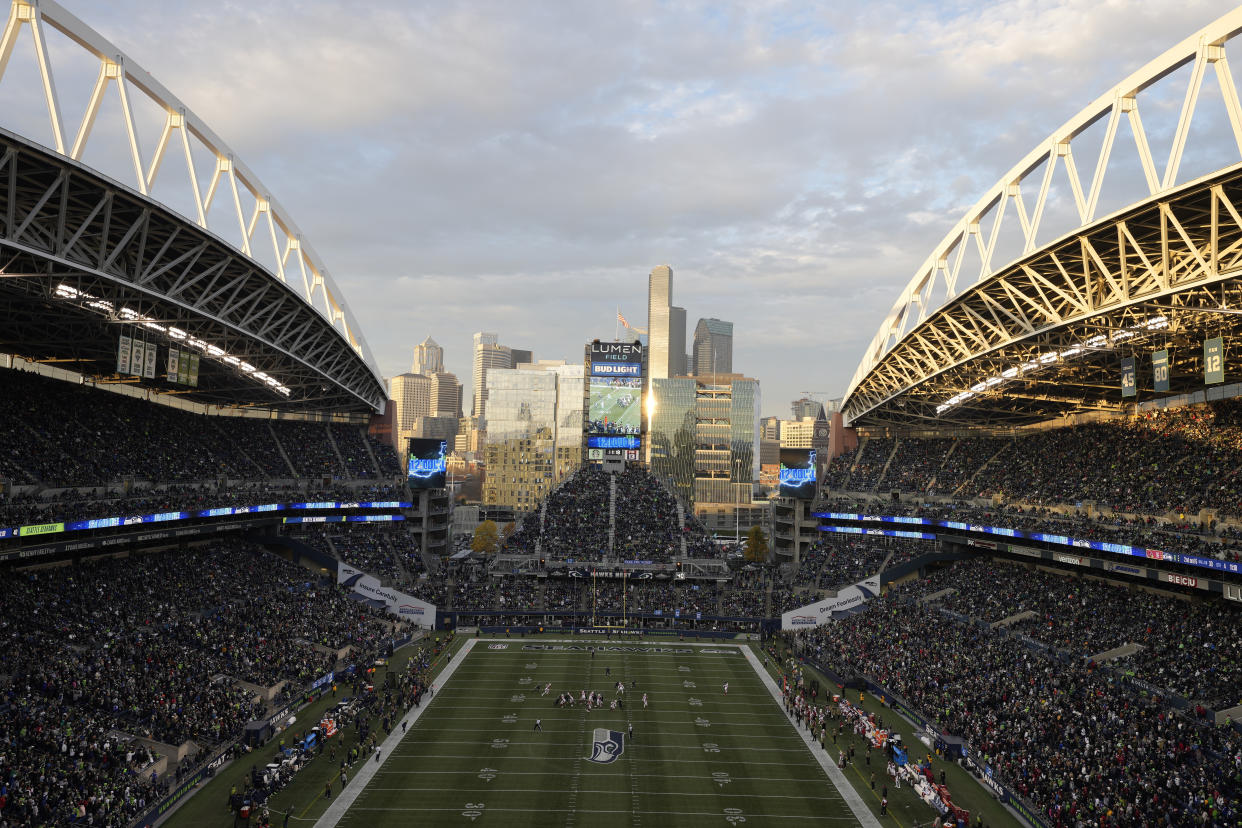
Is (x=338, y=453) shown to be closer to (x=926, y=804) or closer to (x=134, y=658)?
(x=134, y=658)

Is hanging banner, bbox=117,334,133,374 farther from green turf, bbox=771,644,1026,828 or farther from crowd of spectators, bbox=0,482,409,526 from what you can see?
green turf, bbox=771,644,1026,828

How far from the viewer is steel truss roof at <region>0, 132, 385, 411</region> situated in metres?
26.6

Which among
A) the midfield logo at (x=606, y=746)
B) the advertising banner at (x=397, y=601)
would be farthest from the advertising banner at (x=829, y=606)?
the advertising banner at (x=397, y=601)

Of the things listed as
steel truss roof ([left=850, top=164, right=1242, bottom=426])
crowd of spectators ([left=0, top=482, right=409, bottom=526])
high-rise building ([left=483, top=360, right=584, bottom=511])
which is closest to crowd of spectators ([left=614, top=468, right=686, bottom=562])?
crowd of spectators ([left=0, top=482, right=409, bottom=526])

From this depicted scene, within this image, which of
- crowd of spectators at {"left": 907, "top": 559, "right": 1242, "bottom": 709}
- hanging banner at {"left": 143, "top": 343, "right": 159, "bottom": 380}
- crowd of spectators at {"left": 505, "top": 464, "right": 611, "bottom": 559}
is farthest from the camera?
crowd of spectators at {"left": 505, "top": 464, "right": 611, "bottom": 559}

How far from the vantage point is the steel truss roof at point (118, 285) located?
26.6 metres

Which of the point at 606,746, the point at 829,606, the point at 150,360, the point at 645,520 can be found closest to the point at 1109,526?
the point at 829,606

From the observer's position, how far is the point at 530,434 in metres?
166

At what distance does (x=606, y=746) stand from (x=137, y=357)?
2608 cm

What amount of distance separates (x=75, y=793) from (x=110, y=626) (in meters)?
15.2

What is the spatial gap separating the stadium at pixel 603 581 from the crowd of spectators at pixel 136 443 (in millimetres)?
263

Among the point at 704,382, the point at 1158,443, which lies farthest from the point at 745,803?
the point at 704,382

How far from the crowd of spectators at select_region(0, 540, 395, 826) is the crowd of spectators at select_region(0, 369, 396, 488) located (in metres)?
5.22

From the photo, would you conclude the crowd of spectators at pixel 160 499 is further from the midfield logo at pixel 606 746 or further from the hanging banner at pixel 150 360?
the midfield logo at pixel 606 746
